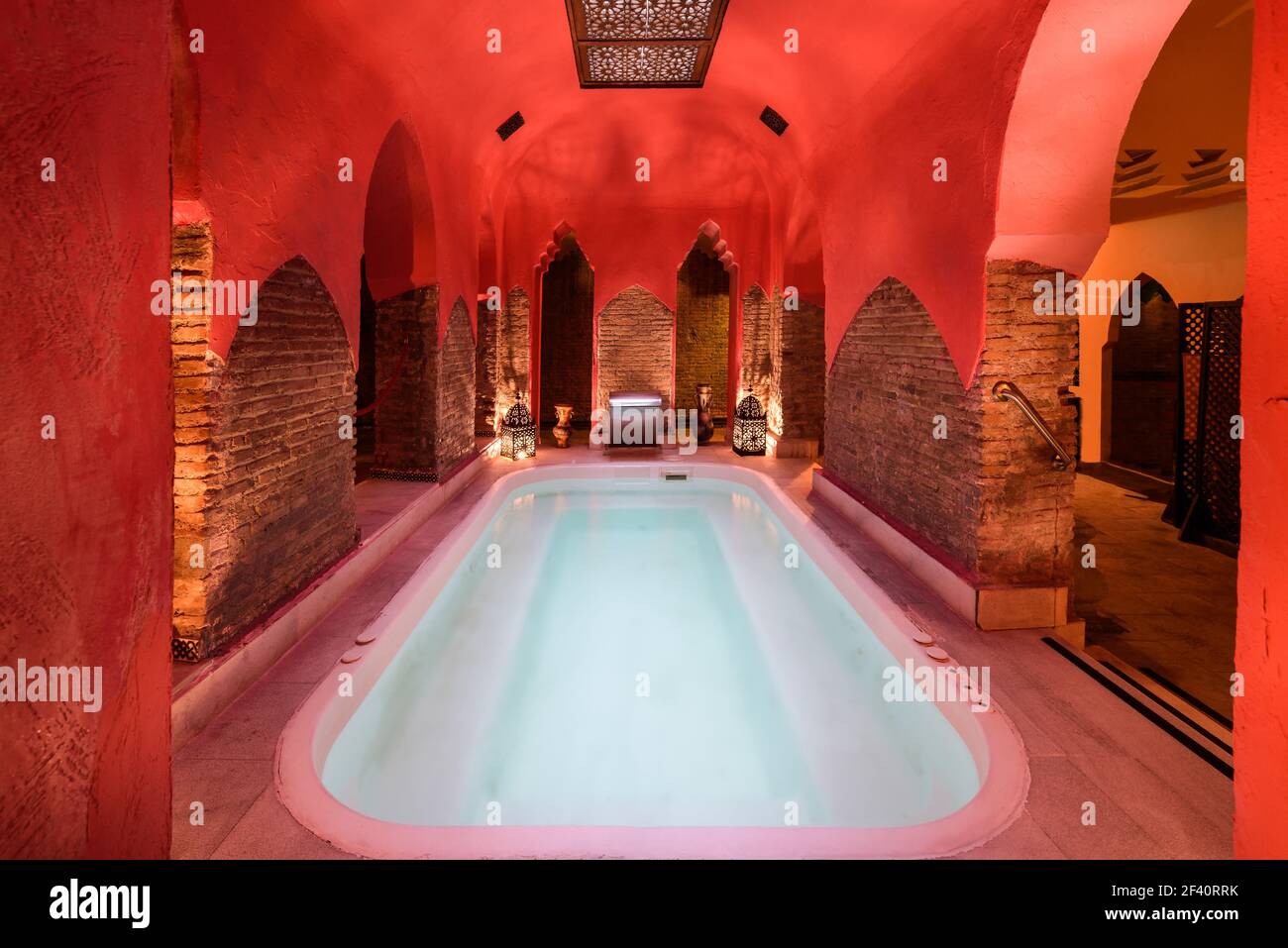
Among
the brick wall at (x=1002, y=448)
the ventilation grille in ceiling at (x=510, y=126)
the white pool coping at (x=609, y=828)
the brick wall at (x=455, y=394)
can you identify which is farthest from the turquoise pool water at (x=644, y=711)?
the ventilation grille in ceiling at (x=510, y=126)

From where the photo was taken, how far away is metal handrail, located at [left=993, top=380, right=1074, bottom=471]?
4.04 meters

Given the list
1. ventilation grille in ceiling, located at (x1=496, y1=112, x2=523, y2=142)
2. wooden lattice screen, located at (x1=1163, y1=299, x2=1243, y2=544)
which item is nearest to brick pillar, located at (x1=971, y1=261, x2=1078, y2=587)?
wooden lattice screen, located at (x1=1163, y1=299, x2=1243, y2=544)

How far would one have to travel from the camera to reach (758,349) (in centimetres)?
1060

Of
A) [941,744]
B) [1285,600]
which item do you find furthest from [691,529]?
[1285,600]

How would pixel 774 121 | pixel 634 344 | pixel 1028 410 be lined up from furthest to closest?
pixel 634 344 < pixel 774 121 < pixel 1028 410

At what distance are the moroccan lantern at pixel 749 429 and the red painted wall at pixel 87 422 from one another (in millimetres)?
8625

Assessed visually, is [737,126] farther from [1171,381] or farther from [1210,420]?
[1171,381]

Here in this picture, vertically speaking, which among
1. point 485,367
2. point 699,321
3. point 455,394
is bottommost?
point 455,394

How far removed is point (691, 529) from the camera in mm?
7793

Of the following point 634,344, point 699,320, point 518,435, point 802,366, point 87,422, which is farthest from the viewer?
point 699,320

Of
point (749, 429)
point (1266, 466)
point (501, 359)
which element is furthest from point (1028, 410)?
point (501, 359)

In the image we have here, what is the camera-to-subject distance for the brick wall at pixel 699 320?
14.1 m

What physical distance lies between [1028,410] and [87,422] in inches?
159
